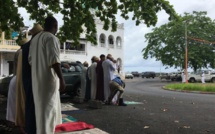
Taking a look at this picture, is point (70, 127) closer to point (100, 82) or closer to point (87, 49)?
point (100, 82)

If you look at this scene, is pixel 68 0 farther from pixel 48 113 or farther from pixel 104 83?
pixel 48 113

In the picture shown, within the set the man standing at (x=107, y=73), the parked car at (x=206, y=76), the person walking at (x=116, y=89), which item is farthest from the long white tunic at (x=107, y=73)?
the parked car at (x=206, y=76)

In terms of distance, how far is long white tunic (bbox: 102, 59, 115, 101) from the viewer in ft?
35.2

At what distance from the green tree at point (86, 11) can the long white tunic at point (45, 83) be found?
5.10 metres

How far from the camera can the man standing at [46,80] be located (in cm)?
427

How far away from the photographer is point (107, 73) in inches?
424

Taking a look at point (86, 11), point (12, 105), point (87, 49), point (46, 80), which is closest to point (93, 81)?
point (86, 11)

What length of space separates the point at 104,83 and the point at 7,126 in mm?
5380

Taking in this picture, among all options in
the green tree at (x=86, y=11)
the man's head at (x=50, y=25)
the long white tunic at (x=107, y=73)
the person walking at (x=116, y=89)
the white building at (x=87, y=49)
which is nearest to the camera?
the man's head at (x=50, y=25)

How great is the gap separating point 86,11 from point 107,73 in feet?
7.65

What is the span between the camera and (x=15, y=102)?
6.22 meters

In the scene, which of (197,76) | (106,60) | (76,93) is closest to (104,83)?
(106,60)

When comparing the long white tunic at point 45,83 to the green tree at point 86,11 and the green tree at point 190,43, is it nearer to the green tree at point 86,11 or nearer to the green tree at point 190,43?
the green tree at point 86,11

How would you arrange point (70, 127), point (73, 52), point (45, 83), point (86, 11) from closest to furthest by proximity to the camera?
point (45, 83)
point (70, 127)
point (86, 11)
point (73, 52)
